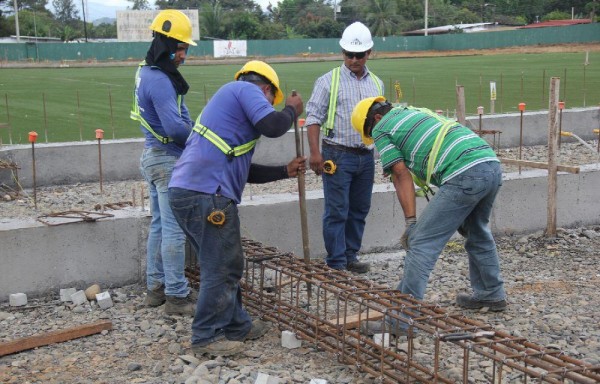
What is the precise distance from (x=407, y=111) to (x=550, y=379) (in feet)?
6.99

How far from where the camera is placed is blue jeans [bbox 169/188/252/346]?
4.61m

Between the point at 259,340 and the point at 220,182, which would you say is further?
the point at 259,340

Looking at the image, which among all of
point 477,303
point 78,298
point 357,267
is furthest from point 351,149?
point 78,298

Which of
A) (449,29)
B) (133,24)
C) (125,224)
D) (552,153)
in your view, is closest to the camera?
(125,224)

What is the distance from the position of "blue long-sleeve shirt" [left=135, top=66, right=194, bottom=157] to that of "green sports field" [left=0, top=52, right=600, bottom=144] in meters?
8.88

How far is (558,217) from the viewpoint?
789cm

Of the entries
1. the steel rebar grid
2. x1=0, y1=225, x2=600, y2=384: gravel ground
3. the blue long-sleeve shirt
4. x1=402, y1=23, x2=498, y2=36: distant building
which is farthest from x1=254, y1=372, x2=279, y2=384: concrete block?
x1=402, y1=23, x2=498, y2=36: distant building

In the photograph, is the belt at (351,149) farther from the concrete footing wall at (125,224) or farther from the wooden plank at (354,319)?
the wooden plank at (354,319)

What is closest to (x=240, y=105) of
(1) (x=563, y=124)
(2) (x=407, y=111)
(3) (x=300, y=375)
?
(2) (x=407, y=111)

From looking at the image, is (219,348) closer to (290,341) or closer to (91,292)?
(290,341)

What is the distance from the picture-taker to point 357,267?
660cm

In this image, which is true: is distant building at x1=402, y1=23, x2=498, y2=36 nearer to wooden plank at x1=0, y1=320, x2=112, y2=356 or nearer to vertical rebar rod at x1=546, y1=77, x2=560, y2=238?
vertical rebar rod at x1=546, y1=77, x2=560, y2=238

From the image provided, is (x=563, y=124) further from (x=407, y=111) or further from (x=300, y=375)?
(x=300, y=375)

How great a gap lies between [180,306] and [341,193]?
1585 mm
